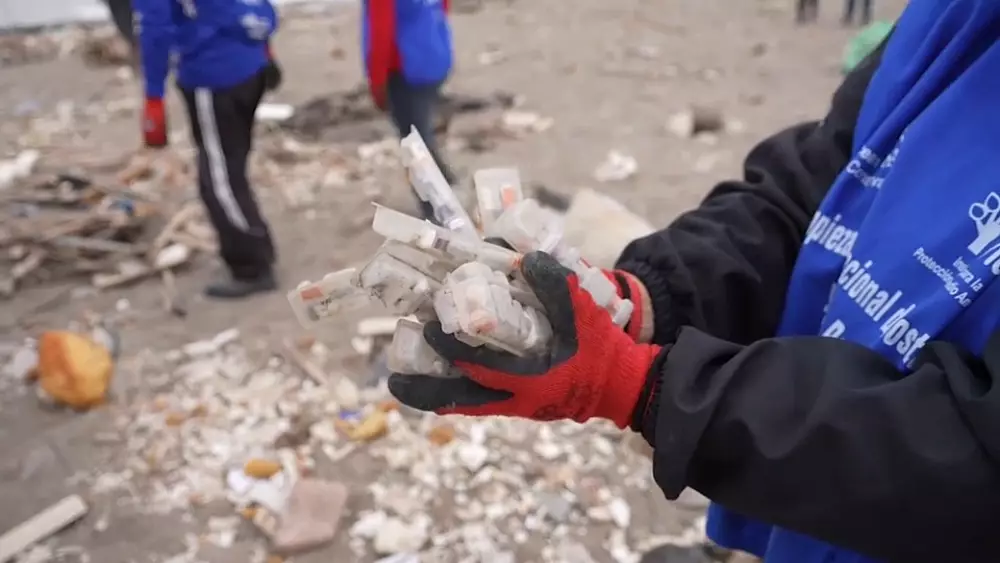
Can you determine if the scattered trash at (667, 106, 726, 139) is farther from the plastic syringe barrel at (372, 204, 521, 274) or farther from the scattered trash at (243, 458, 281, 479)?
the plastic syringe barrel at (372, 204, 521, 274)

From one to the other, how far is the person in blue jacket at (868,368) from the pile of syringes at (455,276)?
0.03 metres

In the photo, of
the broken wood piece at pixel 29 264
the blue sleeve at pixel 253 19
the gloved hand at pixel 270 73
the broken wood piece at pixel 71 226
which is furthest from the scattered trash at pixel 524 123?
the broken wood piece at pixel 29 264

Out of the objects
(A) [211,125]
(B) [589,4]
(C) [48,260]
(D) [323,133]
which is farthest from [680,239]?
(B) [589,4]

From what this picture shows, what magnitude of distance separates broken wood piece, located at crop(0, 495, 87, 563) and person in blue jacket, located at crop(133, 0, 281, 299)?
1135 mm

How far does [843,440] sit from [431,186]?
0.54 meters

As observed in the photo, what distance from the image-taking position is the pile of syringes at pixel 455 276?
0.87 metres

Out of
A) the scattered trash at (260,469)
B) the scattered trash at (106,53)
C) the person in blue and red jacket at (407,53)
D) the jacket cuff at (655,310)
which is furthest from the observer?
the scattered trash at (106,53)

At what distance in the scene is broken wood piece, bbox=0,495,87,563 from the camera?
2098 millimetres

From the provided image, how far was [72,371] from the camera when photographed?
2.55m

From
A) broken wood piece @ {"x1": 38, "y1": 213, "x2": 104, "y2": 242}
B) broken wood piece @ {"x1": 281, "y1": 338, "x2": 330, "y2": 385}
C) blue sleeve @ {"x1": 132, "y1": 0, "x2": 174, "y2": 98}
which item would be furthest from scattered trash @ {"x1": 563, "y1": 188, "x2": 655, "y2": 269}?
broken wood piece @ {"x1": 38, "y1": 213, "x2": 104, "y2": 242}

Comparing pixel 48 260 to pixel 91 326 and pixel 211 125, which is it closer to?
pixel 91 326

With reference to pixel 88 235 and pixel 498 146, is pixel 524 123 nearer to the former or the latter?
pixel 498 146

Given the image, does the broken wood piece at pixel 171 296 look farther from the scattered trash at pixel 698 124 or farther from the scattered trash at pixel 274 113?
the scattered trash at pixel 698 124

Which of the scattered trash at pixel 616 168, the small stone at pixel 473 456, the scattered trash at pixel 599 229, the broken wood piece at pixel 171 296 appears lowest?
the broken wood piece at pixel 171 296
